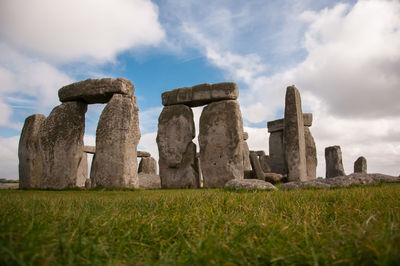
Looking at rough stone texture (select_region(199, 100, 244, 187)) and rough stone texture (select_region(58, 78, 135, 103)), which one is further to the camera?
rough stone texture (select_region(199, 100, 244, 187))

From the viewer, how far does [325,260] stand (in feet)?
4.91

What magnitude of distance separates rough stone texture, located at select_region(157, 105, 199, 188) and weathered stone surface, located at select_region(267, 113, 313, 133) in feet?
19.6

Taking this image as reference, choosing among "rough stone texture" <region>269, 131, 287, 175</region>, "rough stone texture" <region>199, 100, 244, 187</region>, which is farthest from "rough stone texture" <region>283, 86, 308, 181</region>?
"rough stone texture" <region>269, 131, 287, 175</region>

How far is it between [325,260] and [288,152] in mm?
10740

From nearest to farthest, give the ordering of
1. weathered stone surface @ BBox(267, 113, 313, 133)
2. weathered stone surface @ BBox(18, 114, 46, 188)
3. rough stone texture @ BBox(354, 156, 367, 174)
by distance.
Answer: weathered stone surface @ BBox(18, 114, 46, 188)
weathered stone surface @ BBox(267, 113, 313, 133)
rough stone texture @ BBox(354, 156, 367, 174)

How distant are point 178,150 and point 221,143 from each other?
1856 millimetres

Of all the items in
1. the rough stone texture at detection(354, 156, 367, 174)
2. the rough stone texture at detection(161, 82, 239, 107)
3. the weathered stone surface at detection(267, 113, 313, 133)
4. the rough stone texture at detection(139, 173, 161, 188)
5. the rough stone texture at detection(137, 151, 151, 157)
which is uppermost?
the rough stone texture at detection(161, 82, 239, 107)

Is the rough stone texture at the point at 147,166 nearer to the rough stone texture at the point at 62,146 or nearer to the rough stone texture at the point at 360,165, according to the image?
the rough stone texture at the point at 62,146

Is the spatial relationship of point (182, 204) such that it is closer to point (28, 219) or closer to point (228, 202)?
point (228, 202)

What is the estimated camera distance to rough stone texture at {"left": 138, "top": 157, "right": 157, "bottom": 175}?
61.2ft

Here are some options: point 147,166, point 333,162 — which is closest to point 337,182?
point 333,162

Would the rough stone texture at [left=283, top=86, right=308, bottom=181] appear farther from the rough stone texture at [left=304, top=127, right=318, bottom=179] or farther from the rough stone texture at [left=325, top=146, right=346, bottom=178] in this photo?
the rough stone texture at [left=325, top=146, right=346, bottom=178]

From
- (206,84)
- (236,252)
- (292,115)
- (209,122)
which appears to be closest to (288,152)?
(292,115)

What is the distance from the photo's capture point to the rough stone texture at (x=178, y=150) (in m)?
12.1
